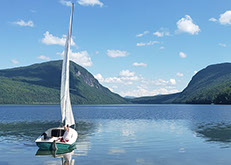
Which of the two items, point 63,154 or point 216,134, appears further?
point 216,134

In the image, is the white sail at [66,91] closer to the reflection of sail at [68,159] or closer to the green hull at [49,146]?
the green hull at [49,146]

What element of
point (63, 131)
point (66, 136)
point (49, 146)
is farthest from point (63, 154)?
point (63, 131)

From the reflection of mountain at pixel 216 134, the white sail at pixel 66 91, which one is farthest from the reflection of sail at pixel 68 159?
the reflection of mountain at pixel 216 134

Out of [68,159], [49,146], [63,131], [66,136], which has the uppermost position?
[63,131]

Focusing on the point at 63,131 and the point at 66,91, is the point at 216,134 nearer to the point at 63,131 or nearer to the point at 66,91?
the point at 63,131

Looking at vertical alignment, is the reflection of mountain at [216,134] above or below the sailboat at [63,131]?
below

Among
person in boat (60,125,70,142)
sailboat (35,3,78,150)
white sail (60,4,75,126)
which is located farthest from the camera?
white sail (60,4,75,126)

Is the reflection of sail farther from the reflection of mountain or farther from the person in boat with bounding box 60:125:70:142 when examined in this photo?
the reflection of mountain

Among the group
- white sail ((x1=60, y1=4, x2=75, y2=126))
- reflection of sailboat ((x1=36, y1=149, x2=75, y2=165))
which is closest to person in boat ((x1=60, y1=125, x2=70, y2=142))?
reflection of sailboat ((x1=36, y1=149, x2=75, y2=165))

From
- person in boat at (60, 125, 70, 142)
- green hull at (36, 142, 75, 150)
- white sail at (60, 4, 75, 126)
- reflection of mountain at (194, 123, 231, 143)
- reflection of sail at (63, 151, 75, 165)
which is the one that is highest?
white sail at (60, 4, 75, 126)

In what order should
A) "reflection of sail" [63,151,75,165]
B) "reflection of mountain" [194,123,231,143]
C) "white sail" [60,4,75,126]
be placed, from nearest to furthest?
"reflection of sail" [63,151,75,165] → "white sail" [60,4,75,126] → "reflection of mountain" [194,123,231,143]

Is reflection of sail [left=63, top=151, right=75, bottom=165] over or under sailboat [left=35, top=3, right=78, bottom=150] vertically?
under

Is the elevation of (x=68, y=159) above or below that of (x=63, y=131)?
below

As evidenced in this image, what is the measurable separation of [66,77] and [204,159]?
856 inches
